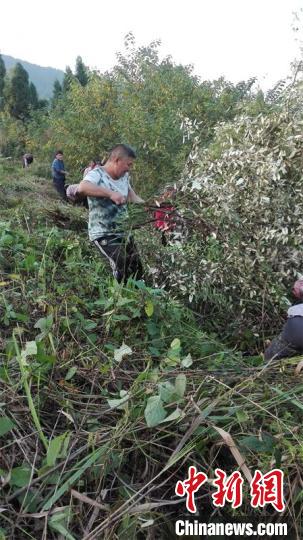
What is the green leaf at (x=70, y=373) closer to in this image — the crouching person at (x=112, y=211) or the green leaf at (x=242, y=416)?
the green leaf at (x=242, y=416)

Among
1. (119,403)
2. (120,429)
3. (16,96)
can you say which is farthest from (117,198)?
(16,96)

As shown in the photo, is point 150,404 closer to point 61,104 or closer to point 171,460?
point 171,460

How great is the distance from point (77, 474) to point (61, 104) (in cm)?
1456

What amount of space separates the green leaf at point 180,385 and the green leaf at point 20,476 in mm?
584

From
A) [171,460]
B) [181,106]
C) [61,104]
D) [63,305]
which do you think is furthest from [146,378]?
[61,104]

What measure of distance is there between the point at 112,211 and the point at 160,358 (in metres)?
1.53

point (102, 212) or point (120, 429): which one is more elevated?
point (102, 212)

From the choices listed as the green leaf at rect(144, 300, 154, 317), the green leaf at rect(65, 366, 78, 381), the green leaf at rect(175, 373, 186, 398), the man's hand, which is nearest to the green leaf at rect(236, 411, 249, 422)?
the green leaf at rect(175, 373, 186, 398)

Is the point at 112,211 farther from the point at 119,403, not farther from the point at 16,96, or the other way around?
the point at 16,96

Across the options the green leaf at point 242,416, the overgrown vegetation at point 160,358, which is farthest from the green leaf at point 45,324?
the green leaf at point 242,416

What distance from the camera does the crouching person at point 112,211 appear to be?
11.8ft

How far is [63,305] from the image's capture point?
266 cm

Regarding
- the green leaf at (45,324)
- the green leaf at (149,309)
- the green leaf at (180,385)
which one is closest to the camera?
the green leaf at (180,385)

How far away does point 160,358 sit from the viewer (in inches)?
98.0
